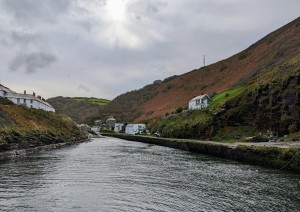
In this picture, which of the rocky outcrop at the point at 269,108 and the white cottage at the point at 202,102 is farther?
the white cottage at the point at 202,102

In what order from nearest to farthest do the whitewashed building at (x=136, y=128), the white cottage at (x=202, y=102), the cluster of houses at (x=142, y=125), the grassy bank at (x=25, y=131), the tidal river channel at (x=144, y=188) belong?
the tidal river channel at (x=144, y=188)
the grassy bank at (x=25, y=131)
the white cottage at (x=202, y=102)
the cluster of houses at (x=142, y=125)
the whitewashed building at (x=136, y=128)

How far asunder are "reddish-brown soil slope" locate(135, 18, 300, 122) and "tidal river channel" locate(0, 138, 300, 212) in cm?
9057

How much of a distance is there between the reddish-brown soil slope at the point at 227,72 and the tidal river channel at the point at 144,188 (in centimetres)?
9057

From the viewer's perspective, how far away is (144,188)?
92.4 ft

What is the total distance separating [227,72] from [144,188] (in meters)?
139

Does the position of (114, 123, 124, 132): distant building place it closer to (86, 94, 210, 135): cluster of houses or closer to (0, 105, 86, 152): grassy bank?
(86, 94, 210, 135): cluster of houses

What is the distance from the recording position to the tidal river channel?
22.5 meters

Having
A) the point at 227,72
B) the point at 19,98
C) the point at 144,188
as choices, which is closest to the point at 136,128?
the point at 227,72

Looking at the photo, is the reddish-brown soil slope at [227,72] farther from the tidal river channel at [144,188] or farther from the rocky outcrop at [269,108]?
the tidal river channel at [144,188]

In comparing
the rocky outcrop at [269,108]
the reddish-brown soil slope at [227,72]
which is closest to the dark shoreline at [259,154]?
the rocky outcrop at [269,108]

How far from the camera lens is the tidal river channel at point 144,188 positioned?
73.9ft

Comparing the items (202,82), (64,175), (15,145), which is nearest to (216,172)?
(64,175)

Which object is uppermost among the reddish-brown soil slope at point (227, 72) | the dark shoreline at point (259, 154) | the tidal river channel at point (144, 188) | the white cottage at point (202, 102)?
the reddish-brown soil slope at point (227, 72)

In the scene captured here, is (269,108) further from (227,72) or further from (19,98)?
(227,72)
